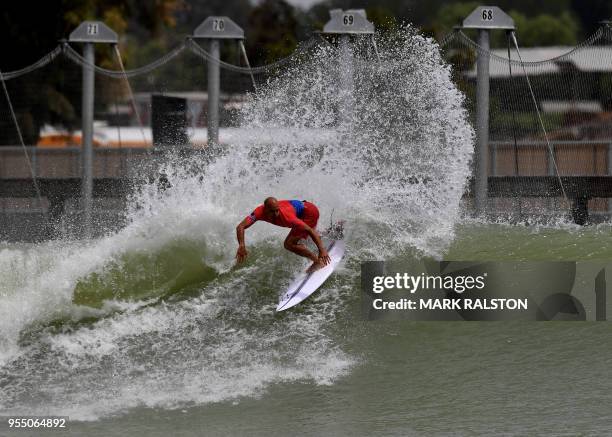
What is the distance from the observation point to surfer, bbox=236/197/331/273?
11219mm

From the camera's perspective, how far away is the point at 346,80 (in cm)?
1465

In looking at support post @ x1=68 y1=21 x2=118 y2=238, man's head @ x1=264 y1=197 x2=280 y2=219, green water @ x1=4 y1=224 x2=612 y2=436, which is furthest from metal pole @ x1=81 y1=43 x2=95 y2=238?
man's head @ x1=264 y1=197 x2=280 y2=219

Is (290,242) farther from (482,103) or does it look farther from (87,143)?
(87,143)

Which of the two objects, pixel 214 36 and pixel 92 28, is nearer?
pixel 214 36

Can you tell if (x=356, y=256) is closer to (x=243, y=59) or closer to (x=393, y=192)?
(x=393, y=192)

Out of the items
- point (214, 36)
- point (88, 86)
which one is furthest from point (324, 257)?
point (88, 86)

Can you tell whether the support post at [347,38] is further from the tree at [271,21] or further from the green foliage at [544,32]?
the green foliage at [544,32]

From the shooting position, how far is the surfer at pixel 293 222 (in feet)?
36.8

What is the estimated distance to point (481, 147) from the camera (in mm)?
14500

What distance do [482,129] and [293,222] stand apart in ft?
13.5

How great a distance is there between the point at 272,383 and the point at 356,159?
15.0ft

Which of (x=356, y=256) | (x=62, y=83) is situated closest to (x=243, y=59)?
(x=62, y=83)

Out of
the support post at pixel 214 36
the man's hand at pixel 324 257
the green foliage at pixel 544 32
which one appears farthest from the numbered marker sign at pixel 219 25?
the green foliage at pixel 544 32

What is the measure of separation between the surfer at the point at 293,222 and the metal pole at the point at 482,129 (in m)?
3.27
